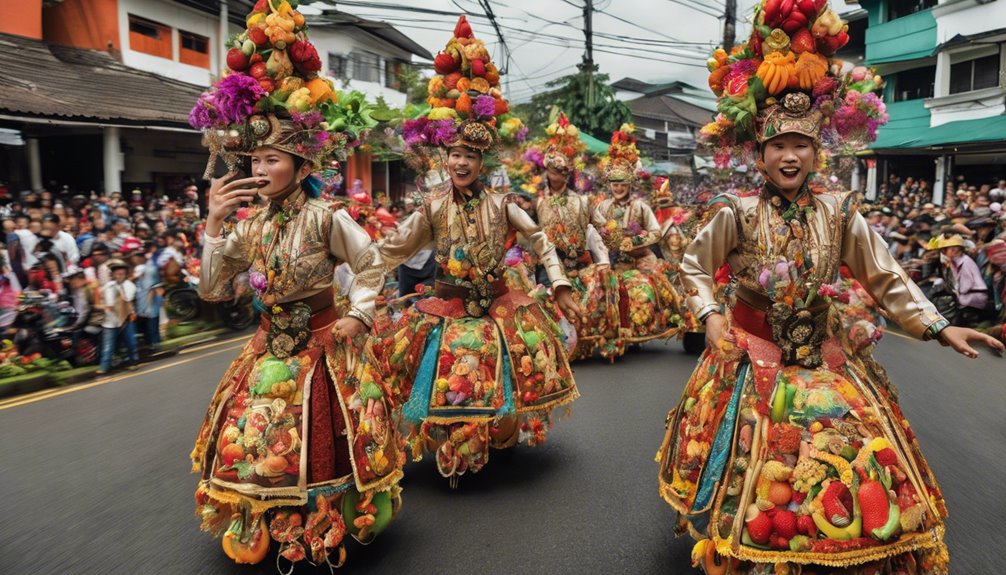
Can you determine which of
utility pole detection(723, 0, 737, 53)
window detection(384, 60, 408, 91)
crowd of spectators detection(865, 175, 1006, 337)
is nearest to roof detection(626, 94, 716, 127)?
window detection(384, 60, 408, 91)

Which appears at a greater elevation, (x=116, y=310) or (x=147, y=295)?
(x=147, y=295)

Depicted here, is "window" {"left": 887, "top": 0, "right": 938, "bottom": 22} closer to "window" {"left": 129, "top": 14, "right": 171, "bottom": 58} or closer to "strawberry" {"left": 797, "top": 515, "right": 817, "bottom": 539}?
"window" {"left": 129, "top": 14, "right": 171, "bottom": 58}

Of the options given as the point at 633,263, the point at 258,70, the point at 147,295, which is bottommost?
the point at 147,295

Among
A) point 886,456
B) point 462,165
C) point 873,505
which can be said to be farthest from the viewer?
point 462,165

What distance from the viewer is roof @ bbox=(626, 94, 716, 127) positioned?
61438 mm

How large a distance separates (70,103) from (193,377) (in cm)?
931

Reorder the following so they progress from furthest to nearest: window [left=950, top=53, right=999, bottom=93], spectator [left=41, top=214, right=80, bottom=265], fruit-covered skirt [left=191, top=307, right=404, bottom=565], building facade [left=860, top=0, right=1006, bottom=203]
→ 1. window [left=950, top=53, right=999, bottom=93]
2. building facade [left=860, top=0, right=1006, bottom=203]
3. spectator [left=41, top=214, right=80, bottom=265]
4. fruit-covered skirt [left=191, top=307, right=404, bottom=565]

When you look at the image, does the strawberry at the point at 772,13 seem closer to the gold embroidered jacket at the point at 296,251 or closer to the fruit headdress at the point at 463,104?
the fruit headdress at the point at 463,104

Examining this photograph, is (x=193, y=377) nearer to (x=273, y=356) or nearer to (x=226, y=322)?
(x=226, y=322)

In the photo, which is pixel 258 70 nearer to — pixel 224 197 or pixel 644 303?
pixel 224 197

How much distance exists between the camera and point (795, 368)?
3.48 meters

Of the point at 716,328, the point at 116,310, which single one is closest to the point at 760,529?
the point at 716,328

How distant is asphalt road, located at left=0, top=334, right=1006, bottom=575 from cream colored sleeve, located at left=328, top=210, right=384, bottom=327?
145 centimetres

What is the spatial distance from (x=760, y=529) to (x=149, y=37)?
23.1 meters
